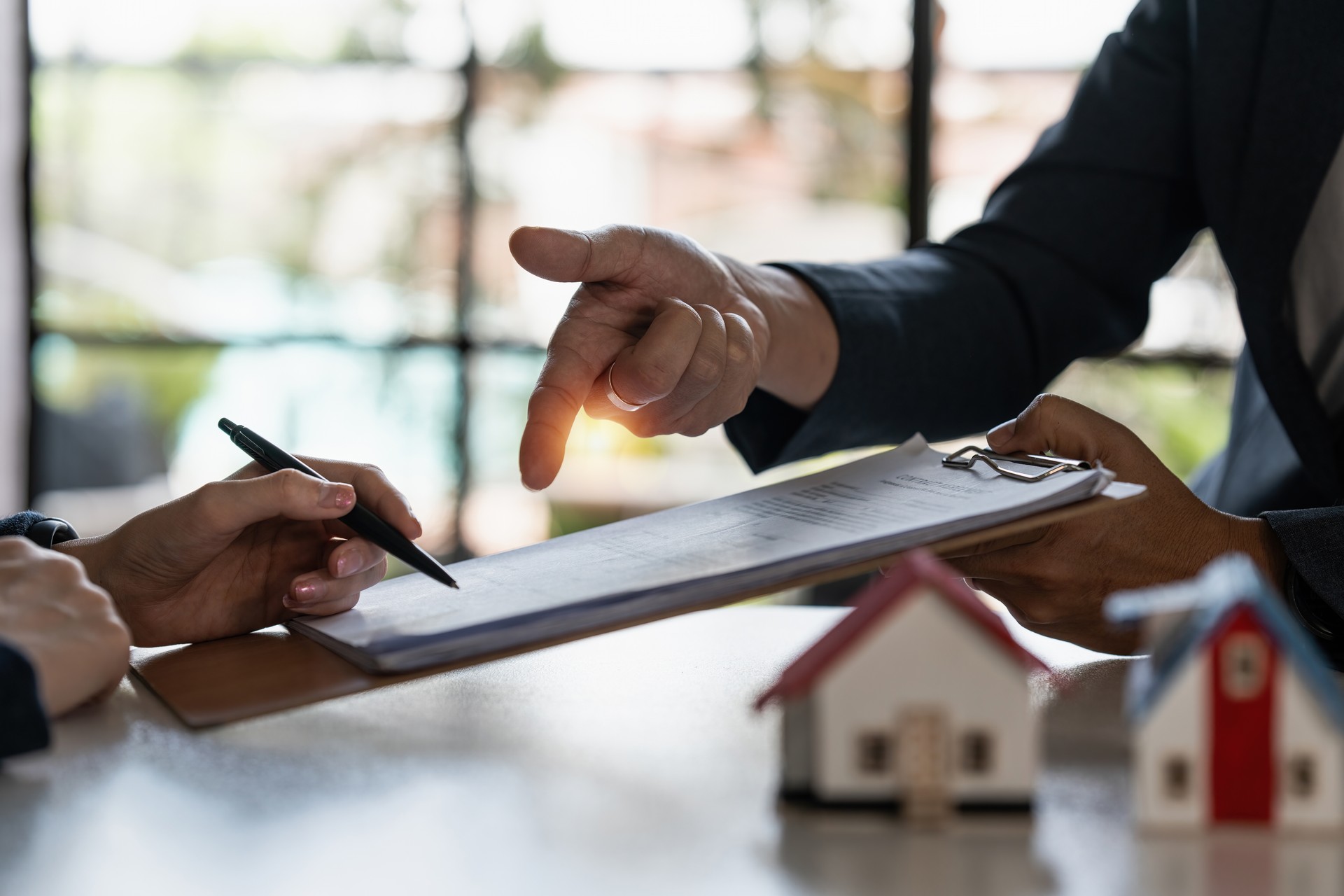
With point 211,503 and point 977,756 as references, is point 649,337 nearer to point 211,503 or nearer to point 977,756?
point 211,503

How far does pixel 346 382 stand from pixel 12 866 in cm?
236

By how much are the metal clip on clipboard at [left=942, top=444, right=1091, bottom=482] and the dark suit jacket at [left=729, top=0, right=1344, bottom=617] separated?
393 millimetres

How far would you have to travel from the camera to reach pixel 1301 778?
0.40 metres

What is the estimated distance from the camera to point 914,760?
42 cm

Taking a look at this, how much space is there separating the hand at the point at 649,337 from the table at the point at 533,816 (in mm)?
270

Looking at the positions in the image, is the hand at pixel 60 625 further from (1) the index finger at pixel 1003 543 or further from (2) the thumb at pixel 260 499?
(1) the index finger at pixel 1003 543

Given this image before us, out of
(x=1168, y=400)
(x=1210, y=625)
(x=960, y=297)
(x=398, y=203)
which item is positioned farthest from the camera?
(x=398, y=203)

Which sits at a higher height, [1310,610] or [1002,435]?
[1002,435]

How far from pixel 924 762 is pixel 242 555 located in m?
0.53

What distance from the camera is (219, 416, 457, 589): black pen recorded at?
69 cm

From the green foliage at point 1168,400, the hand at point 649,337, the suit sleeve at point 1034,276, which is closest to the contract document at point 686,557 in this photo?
the hand at point 649,337

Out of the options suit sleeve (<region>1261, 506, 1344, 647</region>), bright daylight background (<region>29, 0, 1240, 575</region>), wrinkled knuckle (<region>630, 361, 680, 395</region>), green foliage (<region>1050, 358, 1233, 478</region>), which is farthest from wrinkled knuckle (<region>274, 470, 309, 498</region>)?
green foliage (<region>1050, 358, 1233, 478</region>)

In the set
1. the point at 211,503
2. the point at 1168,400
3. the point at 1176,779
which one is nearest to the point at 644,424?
the point at 211,503

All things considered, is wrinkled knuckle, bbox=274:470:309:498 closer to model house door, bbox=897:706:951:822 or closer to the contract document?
the contract document
